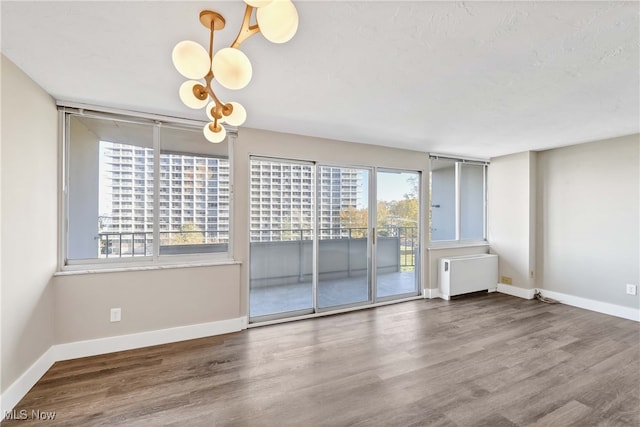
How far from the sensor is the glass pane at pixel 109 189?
8.97 ft

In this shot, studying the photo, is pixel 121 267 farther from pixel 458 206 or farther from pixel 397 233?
pixel 458 206

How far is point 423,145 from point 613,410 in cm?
325

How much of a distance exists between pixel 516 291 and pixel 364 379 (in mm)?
3719

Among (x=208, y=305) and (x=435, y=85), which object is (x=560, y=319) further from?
(x=208, y=305)

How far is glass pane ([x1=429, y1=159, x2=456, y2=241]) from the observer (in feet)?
15.6

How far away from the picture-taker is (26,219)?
2092mm

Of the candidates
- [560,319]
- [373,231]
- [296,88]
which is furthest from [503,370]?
[296,88]

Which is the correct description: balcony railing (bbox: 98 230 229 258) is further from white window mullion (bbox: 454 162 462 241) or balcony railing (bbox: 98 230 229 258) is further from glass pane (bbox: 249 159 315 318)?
white window mullion (bbox: 454 162 462 241)

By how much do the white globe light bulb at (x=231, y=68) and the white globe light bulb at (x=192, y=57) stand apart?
0.04 m

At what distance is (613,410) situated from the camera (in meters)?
1.95

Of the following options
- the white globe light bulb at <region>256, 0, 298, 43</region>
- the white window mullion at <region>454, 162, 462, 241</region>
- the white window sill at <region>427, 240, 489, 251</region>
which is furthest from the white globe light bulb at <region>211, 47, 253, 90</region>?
the white window mullion at <region>454, 162, 462, 241</region>

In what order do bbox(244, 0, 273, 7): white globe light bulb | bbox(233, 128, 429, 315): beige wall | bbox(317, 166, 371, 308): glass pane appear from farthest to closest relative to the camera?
bbox(317, 166, 371, 308): glass pane
bbox(233, 128, 429, 315): beige wall
bbox(244, 0, 273, 7): white globe light bulb

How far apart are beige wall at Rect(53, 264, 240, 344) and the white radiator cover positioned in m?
3.19

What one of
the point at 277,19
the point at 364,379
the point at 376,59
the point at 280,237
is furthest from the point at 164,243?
the point at 277,19
